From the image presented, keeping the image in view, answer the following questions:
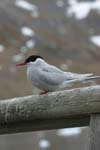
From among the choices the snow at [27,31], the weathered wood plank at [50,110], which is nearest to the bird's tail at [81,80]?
the weathered wood plank at [50,110]

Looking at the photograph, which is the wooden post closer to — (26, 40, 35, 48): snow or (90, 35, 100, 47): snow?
(26, 40, 35, 48): snow

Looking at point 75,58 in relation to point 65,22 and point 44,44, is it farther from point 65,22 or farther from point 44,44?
point 65,22

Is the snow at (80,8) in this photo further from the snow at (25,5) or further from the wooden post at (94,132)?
the wooden post at (94,132)

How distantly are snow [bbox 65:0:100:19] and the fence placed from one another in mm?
65891

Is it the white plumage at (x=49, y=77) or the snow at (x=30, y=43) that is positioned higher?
the snow at (x=30, y=43)

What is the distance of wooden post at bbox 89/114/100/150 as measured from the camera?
3.00 m

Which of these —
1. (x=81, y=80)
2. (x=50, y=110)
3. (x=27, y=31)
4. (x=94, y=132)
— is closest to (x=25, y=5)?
(x=27, y=31)

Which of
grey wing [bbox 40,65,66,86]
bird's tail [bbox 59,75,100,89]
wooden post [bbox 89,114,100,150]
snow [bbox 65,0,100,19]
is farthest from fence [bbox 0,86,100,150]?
snow [bbox 65,0,100,19]

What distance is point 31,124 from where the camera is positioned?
11.6 feet

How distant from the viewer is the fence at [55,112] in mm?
3080

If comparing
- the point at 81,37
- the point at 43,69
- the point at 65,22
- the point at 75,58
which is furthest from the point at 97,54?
the point at 43,69

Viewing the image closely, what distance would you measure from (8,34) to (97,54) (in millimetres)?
8025

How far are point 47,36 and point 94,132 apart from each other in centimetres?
5721

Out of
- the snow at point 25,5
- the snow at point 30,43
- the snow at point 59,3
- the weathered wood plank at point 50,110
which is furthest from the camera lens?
the snow at point 59,3
